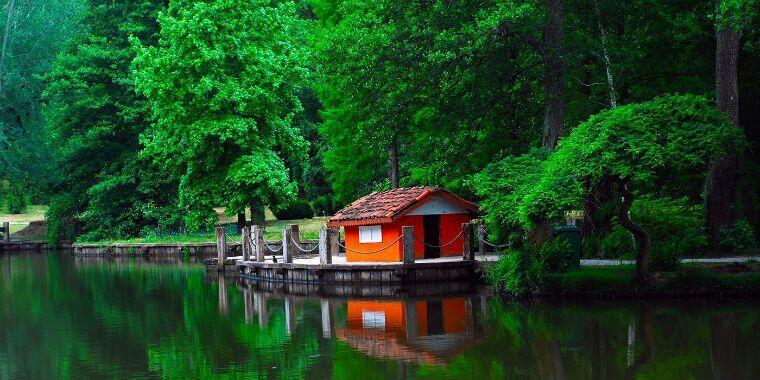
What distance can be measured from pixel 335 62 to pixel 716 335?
1589 cm

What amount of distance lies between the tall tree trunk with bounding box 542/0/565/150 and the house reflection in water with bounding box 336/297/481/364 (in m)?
5.28

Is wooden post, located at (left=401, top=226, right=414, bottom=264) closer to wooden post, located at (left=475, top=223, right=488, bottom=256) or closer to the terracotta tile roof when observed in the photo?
the terracotta tile roof

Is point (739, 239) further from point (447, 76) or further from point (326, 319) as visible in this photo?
point (326, 319)

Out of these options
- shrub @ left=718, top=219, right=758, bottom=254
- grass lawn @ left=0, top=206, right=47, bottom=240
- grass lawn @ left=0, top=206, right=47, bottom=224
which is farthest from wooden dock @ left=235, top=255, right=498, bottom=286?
grass lawn @ left=0, top=206, right=47, bottom=224

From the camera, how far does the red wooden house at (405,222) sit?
28.8 meters

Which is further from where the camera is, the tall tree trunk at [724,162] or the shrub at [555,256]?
the tall tree trunk at [724,162]

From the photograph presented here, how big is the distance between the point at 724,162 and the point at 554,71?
16.4 feet

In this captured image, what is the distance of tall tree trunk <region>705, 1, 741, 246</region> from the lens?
23344 millimetres

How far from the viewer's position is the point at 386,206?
1155 inches

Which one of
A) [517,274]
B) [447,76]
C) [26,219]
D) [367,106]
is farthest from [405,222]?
[26,219]

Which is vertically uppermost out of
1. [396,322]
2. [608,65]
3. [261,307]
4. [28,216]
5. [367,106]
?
[608,65]

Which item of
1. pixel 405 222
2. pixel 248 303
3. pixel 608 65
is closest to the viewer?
pixel 248 303

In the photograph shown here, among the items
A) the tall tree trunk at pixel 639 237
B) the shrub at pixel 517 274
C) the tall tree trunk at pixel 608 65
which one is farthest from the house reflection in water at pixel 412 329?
the tall tree trunk at pixel 608 65

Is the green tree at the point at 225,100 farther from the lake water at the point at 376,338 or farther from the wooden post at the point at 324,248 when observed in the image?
the lake water at the point at 376,338
